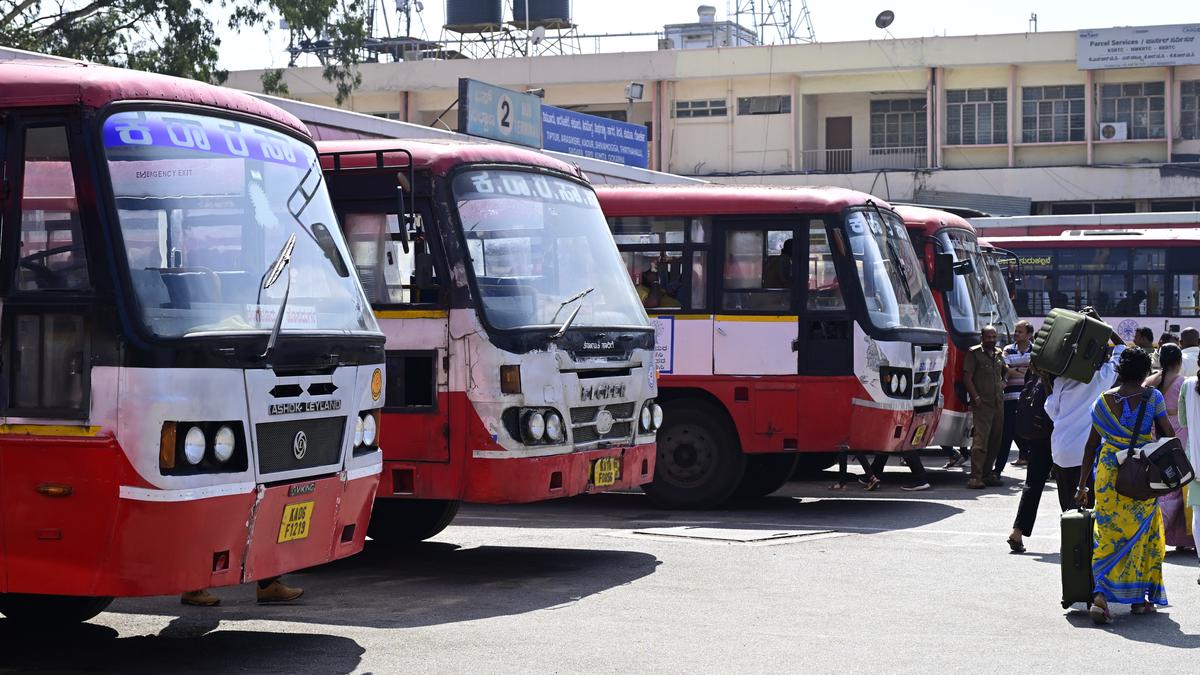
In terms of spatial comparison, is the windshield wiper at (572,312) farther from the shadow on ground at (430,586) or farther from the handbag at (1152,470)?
the handbag at (1152,470)

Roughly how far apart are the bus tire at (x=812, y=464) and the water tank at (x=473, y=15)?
131 ft

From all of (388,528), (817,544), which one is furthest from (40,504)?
(817,544)

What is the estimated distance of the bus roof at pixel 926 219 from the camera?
18969 mm

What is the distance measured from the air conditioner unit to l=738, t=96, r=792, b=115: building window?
29.9 ft

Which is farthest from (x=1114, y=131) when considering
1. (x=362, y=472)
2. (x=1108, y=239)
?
(x=362, y=472)

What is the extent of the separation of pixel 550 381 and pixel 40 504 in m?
4.27

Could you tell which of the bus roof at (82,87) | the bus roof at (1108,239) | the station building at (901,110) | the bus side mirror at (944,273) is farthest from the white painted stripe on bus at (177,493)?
the station building at (901,110)

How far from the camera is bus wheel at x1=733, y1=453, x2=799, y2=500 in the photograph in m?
15.6

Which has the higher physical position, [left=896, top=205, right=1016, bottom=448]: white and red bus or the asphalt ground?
[left=896, top=205, right=1016, bottom=448]: white and red bus

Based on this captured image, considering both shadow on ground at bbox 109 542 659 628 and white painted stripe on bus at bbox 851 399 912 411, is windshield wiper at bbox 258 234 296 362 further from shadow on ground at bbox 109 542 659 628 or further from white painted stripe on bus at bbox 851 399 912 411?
white painted stripe on bus at bbox 851 399 912 411

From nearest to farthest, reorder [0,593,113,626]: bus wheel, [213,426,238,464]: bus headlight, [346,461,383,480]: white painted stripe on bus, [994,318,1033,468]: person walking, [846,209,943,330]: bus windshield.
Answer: [213,426,238,464]: bus headlight, [346,461,383,480]: white painted stripe on bus, [0,593,113,626]: bus wheel, [846,209,943,330]: bus windshield, [994,318,1033,468]: person walking

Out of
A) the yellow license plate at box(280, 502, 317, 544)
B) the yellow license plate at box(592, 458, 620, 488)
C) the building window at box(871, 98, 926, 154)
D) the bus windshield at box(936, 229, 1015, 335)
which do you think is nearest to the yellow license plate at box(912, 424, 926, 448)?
the bus windshield at box(936, 229, 1015, 335)

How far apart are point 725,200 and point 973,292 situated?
18.3ft

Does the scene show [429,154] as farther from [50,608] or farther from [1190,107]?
[1190,107]
